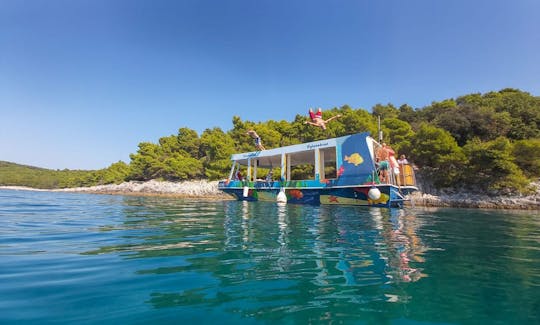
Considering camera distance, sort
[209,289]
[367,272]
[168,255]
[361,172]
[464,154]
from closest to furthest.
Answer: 1. [209,289]
2. [367,272]
3. [168,255]
4. [361,172]
5. [464,154]

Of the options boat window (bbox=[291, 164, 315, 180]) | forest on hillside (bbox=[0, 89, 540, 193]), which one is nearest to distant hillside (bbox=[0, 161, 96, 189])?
forest on hillside (bbox=[0, 89, 540, 193])

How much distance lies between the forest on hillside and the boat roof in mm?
9211

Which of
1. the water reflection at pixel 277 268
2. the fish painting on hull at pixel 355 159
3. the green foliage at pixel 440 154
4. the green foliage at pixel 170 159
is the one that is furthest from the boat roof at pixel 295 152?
the green foliage at pixel 170 159

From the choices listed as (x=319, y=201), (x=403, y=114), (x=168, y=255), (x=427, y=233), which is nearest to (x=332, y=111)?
(x=403, y=114)

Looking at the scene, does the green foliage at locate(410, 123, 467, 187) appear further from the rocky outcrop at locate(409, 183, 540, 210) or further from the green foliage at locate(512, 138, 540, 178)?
the green foliage at locate(512, 138, 540, 178)

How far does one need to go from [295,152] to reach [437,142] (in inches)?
557

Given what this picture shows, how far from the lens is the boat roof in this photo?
15.6 m

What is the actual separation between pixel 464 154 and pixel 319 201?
15.6 meters

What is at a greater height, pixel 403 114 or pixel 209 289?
pixel 403 114

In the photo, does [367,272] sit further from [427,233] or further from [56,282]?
[427,233]

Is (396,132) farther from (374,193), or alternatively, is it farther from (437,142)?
(374,193)

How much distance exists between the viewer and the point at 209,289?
96.7 inches

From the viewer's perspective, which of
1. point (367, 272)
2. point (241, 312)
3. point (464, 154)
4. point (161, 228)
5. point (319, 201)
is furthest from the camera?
point (464, 154)

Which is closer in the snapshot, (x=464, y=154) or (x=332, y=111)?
(x=464, y=154)
